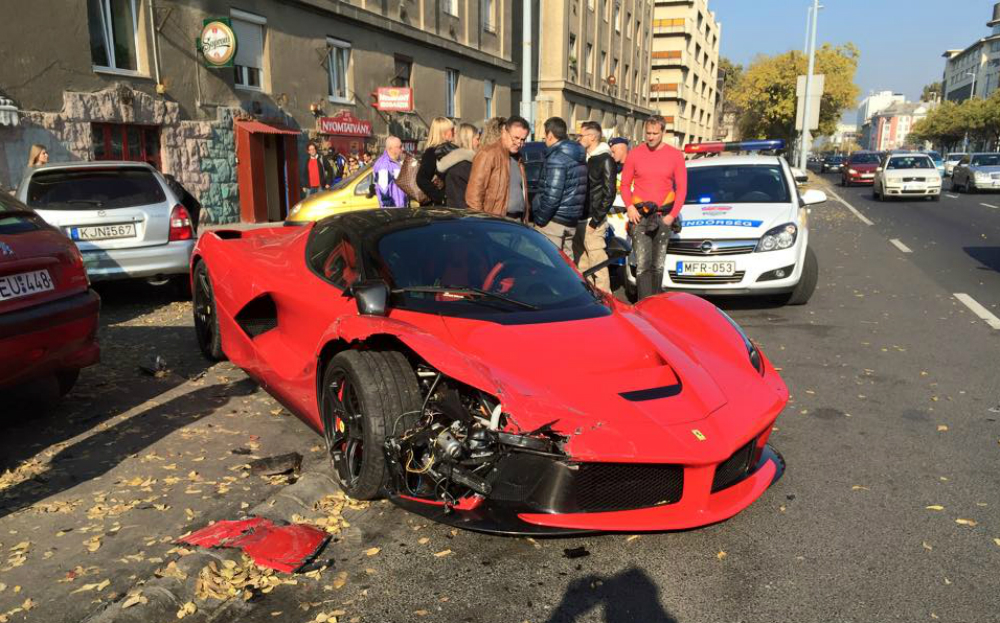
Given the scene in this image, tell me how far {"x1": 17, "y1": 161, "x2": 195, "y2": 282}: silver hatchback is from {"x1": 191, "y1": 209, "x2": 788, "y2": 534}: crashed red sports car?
3495mm

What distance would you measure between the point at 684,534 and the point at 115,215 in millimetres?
6703

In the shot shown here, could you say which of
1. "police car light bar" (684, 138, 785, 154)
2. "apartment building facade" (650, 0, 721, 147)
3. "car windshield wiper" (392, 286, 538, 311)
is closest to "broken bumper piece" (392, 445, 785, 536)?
"car windshield wiper" (392, 286, 538, 311)

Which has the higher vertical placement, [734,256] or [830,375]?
[734,256]

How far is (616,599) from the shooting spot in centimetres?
268

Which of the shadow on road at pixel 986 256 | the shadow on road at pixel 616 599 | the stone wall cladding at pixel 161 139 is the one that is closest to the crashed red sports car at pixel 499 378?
the shadow on road at pixel 616 599

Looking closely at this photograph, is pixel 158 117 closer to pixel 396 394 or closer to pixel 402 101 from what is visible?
pixel 402 101

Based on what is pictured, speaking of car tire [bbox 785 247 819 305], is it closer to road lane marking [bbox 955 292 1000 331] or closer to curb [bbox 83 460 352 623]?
road lane marking [bbox 955 292 1000 331]

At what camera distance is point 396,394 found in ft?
10.4

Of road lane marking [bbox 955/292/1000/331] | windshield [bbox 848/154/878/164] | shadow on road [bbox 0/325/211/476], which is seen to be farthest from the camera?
windshield [bbox 848/154/878/164]

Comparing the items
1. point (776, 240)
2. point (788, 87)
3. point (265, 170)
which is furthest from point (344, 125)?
point (788, 87)

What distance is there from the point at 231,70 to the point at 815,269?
13076 millimetres

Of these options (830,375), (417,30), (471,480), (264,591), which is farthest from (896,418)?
(417,30)

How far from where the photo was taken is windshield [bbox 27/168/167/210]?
730 centimetres

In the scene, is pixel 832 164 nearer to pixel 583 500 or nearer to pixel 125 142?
pixel 125 142
